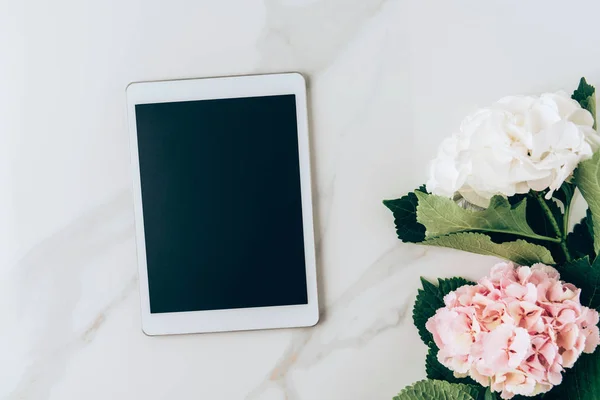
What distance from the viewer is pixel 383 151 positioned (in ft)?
2.36

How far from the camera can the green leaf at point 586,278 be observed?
0.56m

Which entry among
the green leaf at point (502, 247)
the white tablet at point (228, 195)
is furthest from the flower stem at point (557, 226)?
the white tablet at point (228, 195)

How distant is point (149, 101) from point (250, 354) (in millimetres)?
408

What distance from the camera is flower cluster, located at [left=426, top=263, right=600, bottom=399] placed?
0.54 m

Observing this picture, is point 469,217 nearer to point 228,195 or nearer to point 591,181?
point 591,181

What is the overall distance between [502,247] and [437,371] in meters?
0.20

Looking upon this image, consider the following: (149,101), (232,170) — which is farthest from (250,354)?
(149,101)

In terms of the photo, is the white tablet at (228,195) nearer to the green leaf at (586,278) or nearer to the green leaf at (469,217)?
the green leaf at (469,217)

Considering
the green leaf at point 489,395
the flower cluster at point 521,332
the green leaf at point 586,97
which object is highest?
the green leaf at point 586,97

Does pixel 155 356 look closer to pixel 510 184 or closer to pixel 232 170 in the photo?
pixel 232 170

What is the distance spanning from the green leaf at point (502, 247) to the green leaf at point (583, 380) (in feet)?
0.39

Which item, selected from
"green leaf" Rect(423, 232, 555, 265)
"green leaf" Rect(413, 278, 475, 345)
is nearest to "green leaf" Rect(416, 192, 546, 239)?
"green leaf" Rect(423, 232, 555, 265)

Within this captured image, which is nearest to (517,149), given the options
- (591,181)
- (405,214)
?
(591,181)

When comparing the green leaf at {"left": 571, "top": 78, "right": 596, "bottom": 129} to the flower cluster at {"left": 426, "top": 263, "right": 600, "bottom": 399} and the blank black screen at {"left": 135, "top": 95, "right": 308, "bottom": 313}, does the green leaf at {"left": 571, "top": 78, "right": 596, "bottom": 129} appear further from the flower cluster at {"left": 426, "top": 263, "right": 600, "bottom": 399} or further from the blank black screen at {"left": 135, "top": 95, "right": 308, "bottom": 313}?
the blank black screen at {"left": 135, "top": 95, "right": 308, "bottom": 313}
